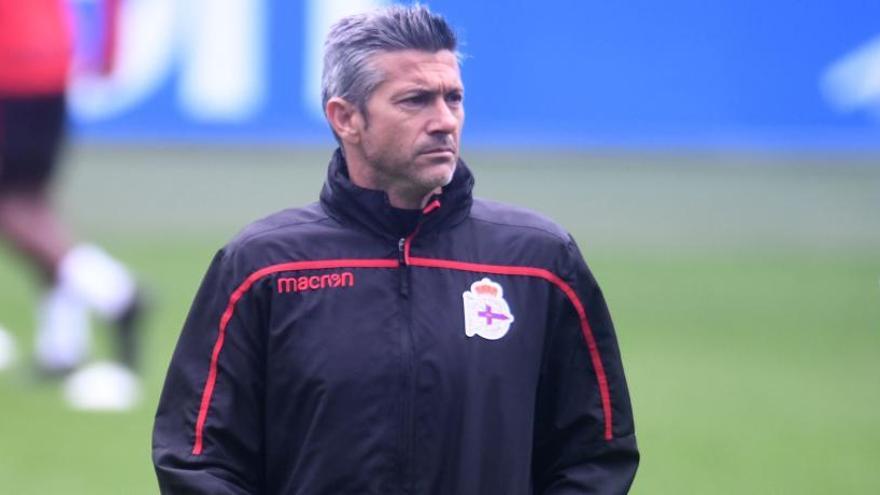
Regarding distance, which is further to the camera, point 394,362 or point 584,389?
point 584,389

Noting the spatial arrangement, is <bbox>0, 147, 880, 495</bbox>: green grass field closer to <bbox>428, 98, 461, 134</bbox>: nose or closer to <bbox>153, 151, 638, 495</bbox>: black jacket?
<bbox>153, 151, 638, 495</bbox>: black jacket

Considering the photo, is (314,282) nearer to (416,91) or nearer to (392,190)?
(392,190)

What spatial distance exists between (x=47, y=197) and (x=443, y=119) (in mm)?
7771

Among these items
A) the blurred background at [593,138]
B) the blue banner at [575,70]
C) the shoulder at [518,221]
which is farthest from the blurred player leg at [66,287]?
the shoulder at [518,221]

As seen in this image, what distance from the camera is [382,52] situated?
3441 millimetres

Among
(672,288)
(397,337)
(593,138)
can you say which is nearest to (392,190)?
(397,337)

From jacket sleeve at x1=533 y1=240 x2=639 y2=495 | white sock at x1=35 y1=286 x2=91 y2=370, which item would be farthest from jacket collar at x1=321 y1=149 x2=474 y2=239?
white sock at x1=35 y1=286 x2=91 y2=370

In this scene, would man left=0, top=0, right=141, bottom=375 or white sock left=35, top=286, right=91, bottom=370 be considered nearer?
man left=0, top=0, right=141, bottom=375

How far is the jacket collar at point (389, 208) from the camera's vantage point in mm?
3398

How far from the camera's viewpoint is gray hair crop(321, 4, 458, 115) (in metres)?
3.44

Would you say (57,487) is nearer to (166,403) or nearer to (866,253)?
(166,403)

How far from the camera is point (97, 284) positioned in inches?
370

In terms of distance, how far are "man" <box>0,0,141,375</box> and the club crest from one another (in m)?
6.17

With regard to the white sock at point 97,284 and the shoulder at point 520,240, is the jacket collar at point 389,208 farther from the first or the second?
the white sock at point 97,284
